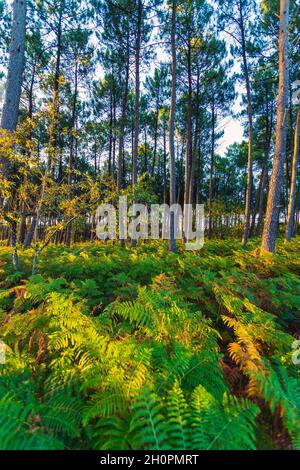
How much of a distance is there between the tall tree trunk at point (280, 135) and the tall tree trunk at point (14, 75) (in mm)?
6226

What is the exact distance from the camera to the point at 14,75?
189 inches

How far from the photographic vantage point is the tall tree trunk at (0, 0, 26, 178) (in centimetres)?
478

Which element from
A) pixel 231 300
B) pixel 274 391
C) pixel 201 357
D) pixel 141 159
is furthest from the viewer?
pixel 141 159

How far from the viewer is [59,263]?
5828mm

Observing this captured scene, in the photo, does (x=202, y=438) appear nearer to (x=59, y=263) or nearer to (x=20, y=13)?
(x=59, y=263)

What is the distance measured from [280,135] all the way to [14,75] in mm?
6469

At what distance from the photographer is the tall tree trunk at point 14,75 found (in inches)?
188

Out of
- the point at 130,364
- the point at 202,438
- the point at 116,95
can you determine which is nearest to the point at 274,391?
the point at 202,438

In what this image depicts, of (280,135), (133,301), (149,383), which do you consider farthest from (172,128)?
(149,383)

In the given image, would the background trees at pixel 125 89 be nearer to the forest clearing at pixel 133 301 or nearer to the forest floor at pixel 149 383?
the forest clearing at pixel 133 301

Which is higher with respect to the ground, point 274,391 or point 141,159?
point 141,159

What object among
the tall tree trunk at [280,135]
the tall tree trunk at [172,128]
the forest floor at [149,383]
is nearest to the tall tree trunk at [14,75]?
the forest floor at [149,383]

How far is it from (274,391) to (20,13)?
7.48 meters
